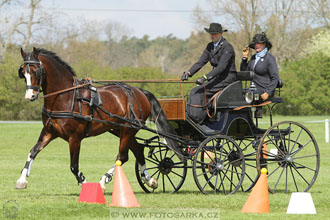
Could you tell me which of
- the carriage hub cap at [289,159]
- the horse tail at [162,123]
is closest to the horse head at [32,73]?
the horse tail at [162,123]

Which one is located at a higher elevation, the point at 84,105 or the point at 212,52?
the point at 212,52

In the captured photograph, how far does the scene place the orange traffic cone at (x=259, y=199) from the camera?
8.58 meters

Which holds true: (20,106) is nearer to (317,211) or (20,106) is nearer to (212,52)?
(212,52)

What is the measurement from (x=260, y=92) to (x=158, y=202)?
108 inches

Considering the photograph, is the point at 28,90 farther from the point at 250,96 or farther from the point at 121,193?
the point at 250,96

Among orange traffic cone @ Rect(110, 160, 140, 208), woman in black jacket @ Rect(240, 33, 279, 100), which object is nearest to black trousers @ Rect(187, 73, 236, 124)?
woman in black jacket @ Rect(240, 33, 279, 100)

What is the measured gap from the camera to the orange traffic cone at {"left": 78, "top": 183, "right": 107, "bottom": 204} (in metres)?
9.02

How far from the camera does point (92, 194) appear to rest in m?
9.06

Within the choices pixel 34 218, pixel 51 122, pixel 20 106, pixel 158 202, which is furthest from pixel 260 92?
pixel 20 106

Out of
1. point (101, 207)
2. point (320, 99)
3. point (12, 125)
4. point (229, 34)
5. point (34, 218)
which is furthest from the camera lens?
point (229, 34)

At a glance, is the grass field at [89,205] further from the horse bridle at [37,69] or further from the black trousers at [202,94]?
the horse bridle at [37,69]

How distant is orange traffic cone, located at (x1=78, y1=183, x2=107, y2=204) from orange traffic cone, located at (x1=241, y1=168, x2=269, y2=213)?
75.7 inches

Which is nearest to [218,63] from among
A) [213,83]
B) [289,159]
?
[213,83]

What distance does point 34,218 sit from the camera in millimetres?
→ 7977
